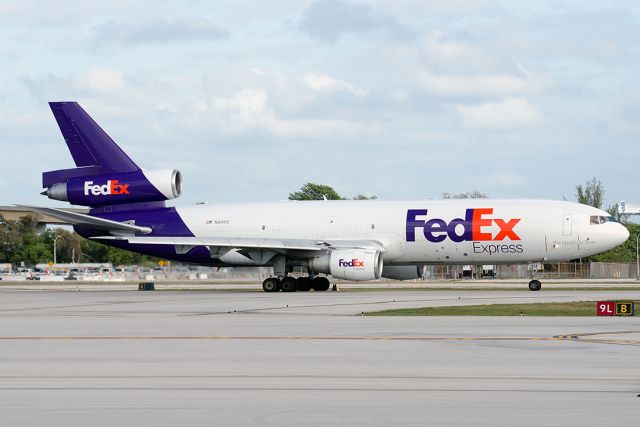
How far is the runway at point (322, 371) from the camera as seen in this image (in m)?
12.5

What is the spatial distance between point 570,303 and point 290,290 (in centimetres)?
2096

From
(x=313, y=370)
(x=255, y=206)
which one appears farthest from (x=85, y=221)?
(x=313, y=370)

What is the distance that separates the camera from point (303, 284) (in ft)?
187

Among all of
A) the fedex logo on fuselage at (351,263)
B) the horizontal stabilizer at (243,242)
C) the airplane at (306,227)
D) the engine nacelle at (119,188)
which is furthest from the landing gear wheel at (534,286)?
the engine nacelle at (119,188)

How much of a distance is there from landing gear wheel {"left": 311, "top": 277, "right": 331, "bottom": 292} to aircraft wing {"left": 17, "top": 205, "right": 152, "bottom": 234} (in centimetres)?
963

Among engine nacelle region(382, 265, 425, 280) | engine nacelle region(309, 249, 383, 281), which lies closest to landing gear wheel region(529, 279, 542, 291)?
engine nacelle region(309, 249, 383, 281)

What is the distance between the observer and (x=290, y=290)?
55.7 meters

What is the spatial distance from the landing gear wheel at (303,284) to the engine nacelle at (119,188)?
348 inches

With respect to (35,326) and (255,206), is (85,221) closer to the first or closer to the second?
(255,206)

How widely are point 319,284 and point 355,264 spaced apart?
16.2ft

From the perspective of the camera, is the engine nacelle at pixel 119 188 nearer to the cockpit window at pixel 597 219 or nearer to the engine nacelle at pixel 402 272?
the engine nacelle at pixel 402 272

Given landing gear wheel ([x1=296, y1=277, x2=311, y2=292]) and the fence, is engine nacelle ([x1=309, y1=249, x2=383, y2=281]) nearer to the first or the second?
landing gear wheel ([x1=296, y1=277, x2=311, y2=292])

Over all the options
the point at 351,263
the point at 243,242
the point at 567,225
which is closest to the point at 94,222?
the point at 243,242

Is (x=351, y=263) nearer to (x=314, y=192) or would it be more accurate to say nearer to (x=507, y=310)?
(x=507, y=310)
